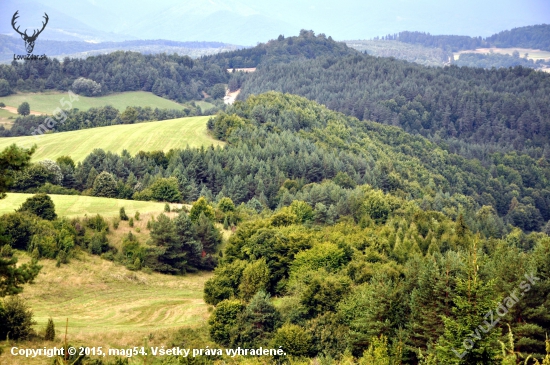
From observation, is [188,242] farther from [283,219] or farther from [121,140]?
[121,140]

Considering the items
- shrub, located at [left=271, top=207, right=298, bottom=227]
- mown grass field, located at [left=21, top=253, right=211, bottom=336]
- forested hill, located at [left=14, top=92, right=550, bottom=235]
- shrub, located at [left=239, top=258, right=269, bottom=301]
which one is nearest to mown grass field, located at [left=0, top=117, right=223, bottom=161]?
forested hill, located at [left=14, top=92, right=550, bottom=235]

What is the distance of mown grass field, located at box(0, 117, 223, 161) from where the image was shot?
120 m

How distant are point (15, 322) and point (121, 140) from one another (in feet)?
306

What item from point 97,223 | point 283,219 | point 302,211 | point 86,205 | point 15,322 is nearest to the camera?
point 15,322

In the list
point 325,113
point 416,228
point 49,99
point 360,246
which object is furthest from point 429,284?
point 49,99

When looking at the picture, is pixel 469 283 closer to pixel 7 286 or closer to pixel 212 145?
pixel 7 286

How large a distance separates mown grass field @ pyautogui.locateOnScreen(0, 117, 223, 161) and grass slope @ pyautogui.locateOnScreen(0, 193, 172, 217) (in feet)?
119

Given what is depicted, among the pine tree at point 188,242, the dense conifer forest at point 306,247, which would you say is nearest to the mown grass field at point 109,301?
the dense conifer forest at point 306,247

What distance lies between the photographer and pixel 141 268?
65000mm

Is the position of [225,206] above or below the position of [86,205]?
below

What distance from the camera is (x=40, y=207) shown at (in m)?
67.4

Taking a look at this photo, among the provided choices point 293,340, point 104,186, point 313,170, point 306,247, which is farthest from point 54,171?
point 293,340

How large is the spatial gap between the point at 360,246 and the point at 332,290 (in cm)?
1213

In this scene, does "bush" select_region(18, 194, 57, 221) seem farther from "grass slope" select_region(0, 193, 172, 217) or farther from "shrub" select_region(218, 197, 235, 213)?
"shrub" select_region(218, 197, 235, 213)
